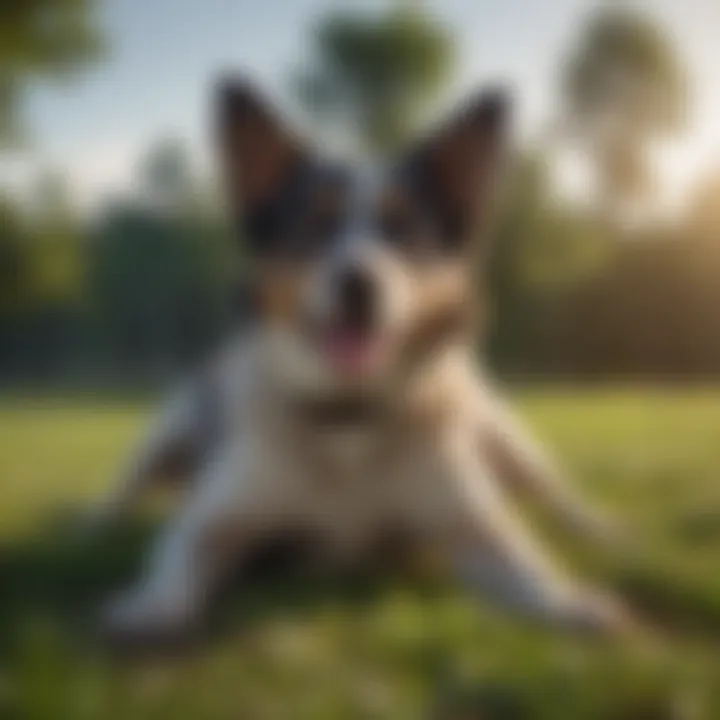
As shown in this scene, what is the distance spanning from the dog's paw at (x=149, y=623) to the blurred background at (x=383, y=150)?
37mm

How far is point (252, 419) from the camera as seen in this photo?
108 centimetres

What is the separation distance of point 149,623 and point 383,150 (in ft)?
1.53

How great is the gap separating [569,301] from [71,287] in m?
0.47

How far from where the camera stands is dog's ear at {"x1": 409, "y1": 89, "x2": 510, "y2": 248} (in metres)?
1.08

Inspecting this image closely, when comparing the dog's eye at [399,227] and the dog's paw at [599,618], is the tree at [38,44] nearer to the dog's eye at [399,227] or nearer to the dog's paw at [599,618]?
the dog's eye at [399,227]

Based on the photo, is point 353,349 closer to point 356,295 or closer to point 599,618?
point 356,295

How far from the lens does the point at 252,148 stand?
1086 mm

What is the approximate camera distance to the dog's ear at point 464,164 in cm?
108

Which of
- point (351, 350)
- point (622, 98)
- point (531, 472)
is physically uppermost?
point (622, 98)

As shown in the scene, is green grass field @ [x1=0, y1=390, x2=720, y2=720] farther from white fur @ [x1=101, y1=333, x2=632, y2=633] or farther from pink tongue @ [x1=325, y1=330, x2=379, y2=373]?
pink tongue @ [x1=325, y1=330, x2=379, y2=373]

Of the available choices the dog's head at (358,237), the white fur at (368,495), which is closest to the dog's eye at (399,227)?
the dog's head at (358,237)

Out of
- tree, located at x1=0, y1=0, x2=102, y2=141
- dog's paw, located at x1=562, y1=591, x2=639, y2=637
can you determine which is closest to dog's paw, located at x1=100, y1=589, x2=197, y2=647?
dog's paw, located at x1=562, y1=591, x2=639, y2=637

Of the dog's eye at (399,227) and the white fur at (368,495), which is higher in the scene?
the dog's eye at (399,227)

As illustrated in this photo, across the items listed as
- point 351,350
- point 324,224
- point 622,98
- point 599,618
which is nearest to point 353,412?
point 351,350
